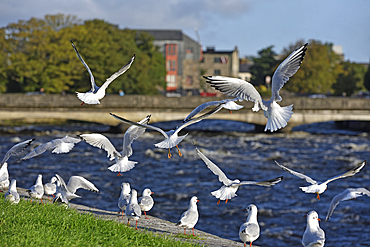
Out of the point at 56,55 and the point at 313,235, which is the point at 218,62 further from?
the point at 313,235

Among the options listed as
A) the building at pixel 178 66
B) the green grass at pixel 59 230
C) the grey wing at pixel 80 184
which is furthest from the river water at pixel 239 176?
the building at pixel 178 66

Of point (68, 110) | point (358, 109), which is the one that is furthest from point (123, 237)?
point (358, 109)

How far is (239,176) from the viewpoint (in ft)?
74.0

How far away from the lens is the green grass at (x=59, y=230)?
6.64 meters

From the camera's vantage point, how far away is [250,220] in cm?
879

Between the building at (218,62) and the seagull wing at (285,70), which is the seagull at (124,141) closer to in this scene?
the seagull wing at (285,70)

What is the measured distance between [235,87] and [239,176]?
16970 millimetres

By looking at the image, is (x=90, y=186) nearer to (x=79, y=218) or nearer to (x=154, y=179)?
(x=79, y=218)

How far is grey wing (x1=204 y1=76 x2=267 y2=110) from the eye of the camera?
5.83 metres

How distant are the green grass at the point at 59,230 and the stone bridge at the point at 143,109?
29727 millimetres

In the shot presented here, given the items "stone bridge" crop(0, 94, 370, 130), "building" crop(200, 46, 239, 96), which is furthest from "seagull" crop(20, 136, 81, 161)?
"building" crop(200, 46, 239, 96)

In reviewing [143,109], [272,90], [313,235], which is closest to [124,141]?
[272,90]

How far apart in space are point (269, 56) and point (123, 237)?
96.8 metres

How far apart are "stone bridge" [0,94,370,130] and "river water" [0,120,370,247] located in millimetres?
1700
